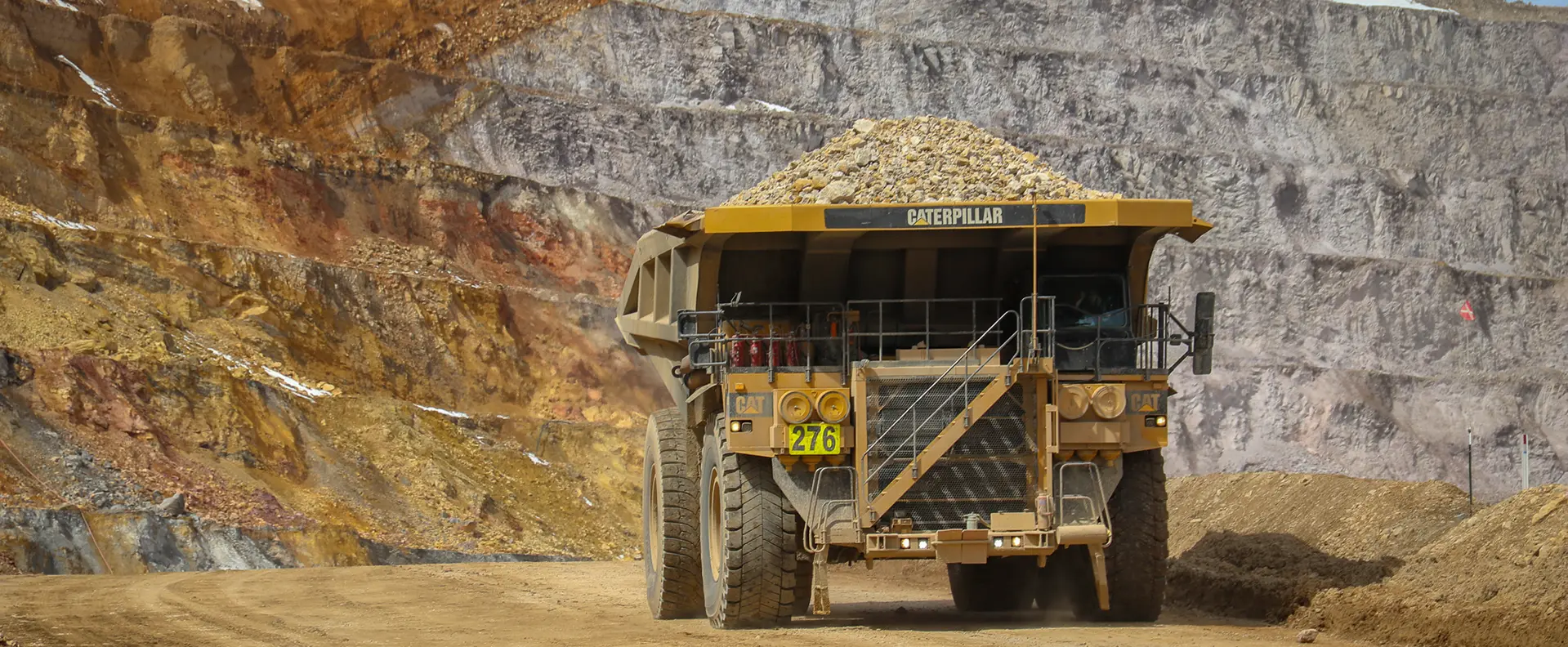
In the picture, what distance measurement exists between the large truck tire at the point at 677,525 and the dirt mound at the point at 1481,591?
4.48 meters

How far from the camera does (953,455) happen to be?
1240 centimetres

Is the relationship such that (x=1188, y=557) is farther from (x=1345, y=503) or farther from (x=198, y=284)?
(x=198, y=284)

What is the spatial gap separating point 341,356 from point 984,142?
75.7 feet

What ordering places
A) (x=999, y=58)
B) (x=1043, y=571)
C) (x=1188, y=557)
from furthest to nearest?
(x=999, y=58)
(x=1188, y=557)
(x=1043, y=571)

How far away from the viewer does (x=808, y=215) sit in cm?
1245

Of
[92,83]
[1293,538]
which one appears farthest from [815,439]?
[92,83]

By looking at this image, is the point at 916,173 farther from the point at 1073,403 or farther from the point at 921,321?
the point at 1073,403

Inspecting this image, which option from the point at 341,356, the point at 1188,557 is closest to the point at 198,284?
the point at 341,356

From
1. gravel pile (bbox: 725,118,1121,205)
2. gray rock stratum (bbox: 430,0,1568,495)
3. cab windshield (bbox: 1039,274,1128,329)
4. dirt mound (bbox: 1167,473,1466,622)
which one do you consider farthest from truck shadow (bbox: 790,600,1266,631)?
gray rock stratum (bbox: 430,0,1568,495)

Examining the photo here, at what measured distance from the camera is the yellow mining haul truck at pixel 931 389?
12.3 meters

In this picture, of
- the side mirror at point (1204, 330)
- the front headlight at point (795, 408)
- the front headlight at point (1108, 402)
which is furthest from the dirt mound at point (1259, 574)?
the front headlight at point (795, 408)

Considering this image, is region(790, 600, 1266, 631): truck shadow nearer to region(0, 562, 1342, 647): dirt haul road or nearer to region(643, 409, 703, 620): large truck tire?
region(0, 562, 1342, 647): dirt haul road

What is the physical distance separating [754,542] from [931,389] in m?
1.57

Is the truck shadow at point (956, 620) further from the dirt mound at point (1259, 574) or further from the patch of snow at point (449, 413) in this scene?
the patch of snow at point (449, 413)
